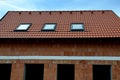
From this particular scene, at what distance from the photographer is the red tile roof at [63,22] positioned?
1393 centimetres

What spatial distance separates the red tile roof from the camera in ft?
45.7

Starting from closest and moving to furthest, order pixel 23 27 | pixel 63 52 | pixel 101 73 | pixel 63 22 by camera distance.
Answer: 1. pixel 63 52
2. pixel 101 73
3. pixel 23 27
4. pixel 63 22

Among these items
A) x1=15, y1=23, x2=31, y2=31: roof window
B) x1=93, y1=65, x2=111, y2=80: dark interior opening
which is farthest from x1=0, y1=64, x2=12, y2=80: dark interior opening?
x1=93, y1=65, x2=111, y2=80: dark interior opening

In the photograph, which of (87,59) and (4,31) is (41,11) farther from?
(87,59)

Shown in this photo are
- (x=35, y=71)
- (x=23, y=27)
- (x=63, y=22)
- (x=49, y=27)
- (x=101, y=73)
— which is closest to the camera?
(x=101, y=73)

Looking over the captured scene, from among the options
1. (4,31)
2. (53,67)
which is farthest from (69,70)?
(4,31)

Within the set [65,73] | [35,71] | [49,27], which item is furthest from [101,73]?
[49,27]

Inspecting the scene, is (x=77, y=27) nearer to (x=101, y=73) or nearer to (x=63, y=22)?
(x=63, y=22)

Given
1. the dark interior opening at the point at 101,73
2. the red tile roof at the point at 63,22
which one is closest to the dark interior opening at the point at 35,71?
the red tile roof at the point at 63,22

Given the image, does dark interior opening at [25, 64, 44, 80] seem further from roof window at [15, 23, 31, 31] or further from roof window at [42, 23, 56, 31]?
roof window at [15, 23, 31, 31]

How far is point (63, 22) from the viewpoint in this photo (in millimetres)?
16016

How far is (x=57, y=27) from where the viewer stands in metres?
15.2

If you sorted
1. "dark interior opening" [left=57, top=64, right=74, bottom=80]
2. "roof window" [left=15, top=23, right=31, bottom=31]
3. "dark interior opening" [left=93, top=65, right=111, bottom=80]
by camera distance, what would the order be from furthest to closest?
1. "dark interior opening" [left=57, top=64, right=74, bottom=80]
2. "roof window" [left=15, top=23, right=31, bottom=31]
3. "dark interior opening" [left=93, top=65, right=111, bottom=80]

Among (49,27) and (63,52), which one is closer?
(63,52)
